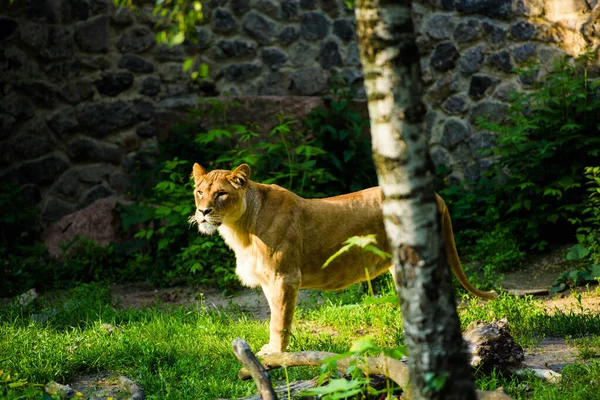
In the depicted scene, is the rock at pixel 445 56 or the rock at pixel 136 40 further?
the rock at pixel 136 40

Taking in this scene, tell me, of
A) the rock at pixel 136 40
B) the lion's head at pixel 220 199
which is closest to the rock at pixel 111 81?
the rock at pixel 136 40

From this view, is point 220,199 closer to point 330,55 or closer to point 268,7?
point 330,55

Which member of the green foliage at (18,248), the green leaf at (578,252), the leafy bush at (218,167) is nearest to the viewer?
the green leaf at (578,252)

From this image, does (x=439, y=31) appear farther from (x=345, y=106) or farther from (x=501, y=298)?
(x=501, y=298)

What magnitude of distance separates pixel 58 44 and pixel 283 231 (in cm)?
540

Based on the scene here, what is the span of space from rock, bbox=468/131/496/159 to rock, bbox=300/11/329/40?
232cm

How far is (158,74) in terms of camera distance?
9609mm

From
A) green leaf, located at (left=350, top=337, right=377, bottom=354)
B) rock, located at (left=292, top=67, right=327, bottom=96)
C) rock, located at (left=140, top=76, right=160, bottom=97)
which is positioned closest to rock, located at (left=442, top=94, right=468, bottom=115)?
rock, located at (left=292, top=67, right=327, bottom=96)

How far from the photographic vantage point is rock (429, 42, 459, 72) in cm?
929

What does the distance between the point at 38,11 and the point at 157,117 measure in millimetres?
1998

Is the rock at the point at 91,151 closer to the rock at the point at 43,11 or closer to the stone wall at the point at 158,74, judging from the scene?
the stone wall at the point at 158,74

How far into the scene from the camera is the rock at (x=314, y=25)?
9617mm

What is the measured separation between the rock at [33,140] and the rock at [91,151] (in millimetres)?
281

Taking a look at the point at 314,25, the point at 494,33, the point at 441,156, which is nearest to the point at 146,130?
the point at 314,25
